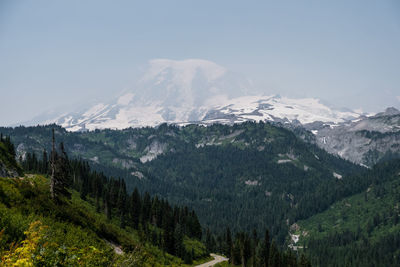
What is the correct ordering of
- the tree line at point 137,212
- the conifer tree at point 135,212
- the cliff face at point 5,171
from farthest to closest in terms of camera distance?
the conifer tree at point 135,212
the tree line at point 137,212
the cliff face at point 5,171

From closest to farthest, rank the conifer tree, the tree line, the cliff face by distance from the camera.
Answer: the cliff face → the tree line → the conifer tree

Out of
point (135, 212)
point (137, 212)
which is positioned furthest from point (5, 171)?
point (137, 212)

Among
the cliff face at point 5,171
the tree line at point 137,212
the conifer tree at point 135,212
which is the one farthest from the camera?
the conifer tree at point 135,212

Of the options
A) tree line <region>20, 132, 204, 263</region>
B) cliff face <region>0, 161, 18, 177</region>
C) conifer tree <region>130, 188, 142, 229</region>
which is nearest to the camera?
cliff face <region>0, 161, 18, 177</region>

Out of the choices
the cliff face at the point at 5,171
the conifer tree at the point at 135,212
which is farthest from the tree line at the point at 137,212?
the cliff face at the point at 5,171

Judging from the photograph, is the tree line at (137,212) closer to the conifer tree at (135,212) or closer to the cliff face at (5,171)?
the conifer tree at (135,212)

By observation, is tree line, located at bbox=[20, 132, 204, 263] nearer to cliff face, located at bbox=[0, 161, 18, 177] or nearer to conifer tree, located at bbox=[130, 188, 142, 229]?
conifer tree, located at bbox=[130, 188, 142, 229]

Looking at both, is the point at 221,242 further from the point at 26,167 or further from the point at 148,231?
the point at 26,167

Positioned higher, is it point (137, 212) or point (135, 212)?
point (135, 212)

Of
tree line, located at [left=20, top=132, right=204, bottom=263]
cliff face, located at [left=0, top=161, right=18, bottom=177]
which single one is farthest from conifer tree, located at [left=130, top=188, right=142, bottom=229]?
cliff face, located at [left=0, top=161, right=18, bottom=177]

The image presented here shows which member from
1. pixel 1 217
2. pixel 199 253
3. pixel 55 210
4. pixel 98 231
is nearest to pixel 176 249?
pixel 199 253

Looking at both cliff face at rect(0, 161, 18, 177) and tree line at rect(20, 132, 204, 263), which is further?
tree line at rect(20, 132, 204, 263)

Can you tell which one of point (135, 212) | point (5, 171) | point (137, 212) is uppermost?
point (5, 171)

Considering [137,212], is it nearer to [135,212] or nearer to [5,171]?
[135,212]
